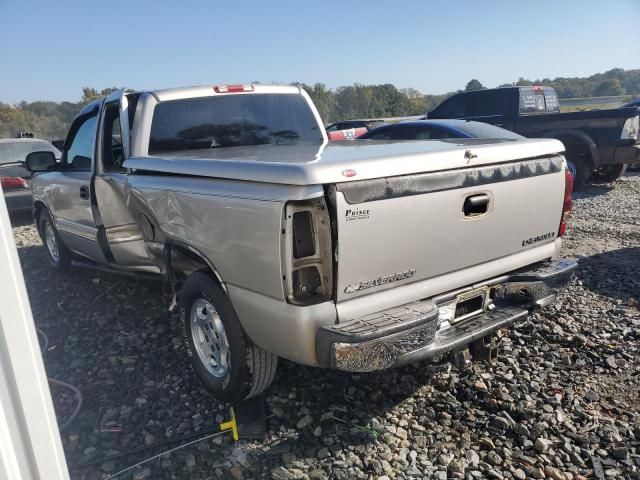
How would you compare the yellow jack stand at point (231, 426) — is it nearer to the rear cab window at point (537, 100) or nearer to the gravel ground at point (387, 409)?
the gravel ground at point (387, 409)

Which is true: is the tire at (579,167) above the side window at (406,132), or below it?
below

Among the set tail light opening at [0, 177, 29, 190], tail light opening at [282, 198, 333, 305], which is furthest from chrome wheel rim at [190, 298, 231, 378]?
tail light opening at [0, 177, 29, 190]

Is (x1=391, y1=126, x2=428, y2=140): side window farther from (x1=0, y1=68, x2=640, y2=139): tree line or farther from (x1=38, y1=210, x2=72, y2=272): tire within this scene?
(x1=0, y1=68, x2=640, y2=139): tree line

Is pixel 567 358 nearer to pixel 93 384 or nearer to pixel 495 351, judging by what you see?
pixel 495 351

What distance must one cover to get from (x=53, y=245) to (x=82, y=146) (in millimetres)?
1696

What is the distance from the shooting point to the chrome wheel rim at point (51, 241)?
5991 millimetres

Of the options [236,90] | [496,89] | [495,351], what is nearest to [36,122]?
[496,89]

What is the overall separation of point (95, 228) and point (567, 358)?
161 inches

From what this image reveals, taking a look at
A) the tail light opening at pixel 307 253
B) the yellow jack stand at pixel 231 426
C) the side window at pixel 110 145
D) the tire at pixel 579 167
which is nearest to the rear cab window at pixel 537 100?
the tire at pixel 579 167

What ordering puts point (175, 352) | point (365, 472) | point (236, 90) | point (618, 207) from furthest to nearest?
point (618, 207), point (236, 90), point (175, 352), point (365, 472)

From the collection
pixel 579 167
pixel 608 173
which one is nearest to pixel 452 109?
pixel 579 167

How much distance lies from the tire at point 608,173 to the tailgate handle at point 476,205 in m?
9.38

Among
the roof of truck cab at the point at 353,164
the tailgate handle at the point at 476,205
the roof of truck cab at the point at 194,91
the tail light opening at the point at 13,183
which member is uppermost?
the roof of truck cab at the point at 194,91

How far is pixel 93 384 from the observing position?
3459mm
